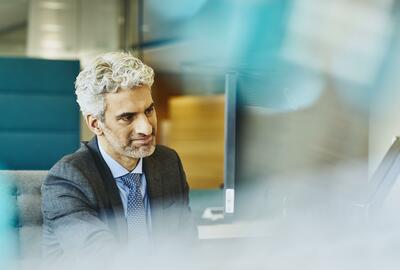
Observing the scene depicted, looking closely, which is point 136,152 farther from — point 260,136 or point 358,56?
point 358,56

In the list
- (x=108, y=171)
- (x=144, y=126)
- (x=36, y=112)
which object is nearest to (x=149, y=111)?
(x=144, y=126)

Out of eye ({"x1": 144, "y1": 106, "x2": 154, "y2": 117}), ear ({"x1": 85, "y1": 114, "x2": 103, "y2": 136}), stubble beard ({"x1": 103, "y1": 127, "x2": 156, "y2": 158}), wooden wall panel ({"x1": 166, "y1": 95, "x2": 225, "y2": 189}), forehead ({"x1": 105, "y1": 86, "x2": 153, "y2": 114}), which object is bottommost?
wooden wall panel ({"x1": 166, "y1": 95, "x2": 225, "y2": 189})

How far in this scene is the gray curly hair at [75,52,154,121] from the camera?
33.1 inches

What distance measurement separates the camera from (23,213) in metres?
0.98

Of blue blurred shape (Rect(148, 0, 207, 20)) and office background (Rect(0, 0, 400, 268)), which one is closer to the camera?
office background (Rect(0, 0, 400, 268))

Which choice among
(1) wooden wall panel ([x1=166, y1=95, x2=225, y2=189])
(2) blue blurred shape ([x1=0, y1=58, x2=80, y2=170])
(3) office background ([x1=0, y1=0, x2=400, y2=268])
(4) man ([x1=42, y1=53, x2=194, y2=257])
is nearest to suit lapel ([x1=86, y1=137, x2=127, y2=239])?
(4) man ([x1=42, y1=53, x2=194, y2=257])

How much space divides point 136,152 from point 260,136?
1.06ft

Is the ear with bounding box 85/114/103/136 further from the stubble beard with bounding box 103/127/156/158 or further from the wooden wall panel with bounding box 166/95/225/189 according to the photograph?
the wooden wall panel with bounding box 166/95/225/189

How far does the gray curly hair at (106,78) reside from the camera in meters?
0.84

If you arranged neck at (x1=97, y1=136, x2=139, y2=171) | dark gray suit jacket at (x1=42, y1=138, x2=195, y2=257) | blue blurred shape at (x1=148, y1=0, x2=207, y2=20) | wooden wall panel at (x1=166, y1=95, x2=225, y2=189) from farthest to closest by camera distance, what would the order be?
wooden wall panel at (x1=166, y1=95, x2=225, y2=189) → blue blurred shape at (x1=148, y1=0, x2=207, y2=20) → neck at (x1=97, y1=136, x2=139, y2=171) → dark gray suit jacket at (x1=42, y1=138, x2=195, y2=257)

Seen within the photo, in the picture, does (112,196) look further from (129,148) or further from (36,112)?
(36,112)

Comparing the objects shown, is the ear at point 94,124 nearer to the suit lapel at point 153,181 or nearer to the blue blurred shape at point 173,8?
the suit lapel at point 153,181

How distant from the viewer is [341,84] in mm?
1609

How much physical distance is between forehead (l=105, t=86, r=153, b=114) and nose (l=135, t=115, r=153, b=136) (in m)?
0.01
